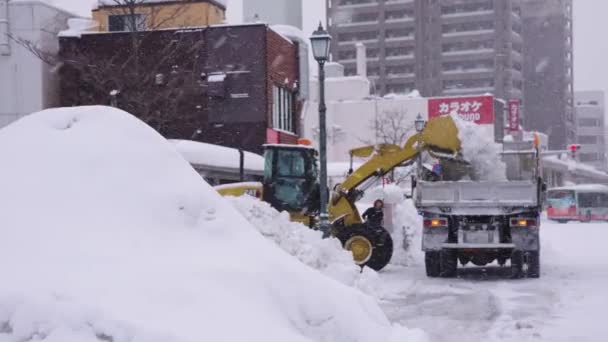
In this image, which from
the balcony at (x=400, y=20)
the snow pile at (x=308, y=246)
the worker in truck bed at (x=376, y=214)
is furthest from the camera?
the balcony at (x=400, y=20)

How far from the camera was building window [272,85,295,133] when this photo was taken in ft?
109

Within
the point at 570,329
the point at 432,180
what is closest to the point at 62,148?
the point at 570,329

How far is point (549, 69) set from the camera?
132 m

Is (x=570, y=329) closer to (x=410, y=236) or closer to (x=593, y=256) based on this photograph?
(x=410, y=236)

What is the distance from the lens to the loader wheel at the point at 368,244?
715 inches

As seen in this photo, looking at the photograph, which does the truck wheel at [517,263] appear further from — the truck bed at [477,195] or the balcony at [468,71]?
the balcony at [468,71]

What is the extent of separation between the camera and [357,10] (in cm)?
12606

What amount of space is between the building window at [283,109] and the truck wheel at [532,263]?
16871mm

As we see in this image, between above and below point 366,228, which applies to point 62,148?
above

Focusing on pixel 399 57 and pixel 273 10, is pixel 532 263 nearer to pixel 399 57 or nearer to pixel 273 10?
pixel 273 10

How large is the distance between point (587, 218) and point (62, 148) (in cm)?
5391

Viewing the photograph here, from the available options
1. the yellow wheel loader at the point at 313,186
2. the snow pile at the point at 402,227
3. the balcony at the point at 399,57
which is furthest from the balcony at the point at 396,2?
the yellow wheel loader at the point at 313,186

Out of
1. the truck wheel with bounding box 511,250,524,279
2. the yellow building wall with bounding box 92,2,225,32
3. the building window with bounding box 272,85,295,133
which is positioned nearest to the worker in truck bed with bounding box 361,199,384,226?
the truck wheel with bounding box 511,250,524,279

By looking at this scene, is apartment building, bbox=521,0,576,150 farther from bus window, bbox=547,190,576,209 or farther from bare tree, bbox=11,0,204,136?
bare tree, bbox=11,0,204,136
